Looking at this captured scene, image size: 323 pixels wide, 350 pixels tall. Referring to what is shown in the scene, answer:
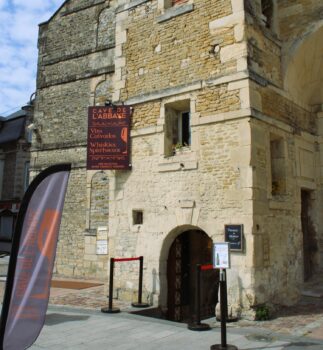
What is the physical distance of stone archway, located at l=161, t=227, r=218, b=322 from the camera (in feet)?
27.3

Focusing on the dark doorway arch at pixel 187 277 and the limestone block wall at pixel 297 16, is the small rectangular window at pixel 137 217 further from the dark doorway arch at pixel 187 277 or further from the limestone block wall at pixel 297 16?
the limestone block wall at pixel 297 16

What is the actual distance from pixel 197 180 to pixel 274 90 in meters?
2.57

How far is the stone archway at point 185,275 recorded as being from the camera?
Answer: 8320 mm

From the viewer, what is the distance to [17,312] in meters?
3.07

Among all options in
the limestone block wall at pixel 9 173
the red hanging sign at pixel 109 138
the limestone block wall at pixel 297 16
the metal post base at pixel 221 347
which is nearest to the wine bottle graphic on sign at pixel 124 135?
the red hanging sign at pixel 109 138

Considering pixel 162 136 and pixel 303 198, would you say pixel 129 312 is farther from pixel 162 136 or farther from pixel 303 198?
pixel 303 198

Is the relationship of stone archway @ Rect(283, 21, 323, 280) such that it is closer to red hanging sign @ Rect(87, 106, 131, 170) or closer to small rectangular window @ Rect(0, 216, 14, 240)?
red hanging sign @ Rect(87, 106, 131, 170)

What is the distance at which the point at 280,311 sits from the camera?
24.0 feet

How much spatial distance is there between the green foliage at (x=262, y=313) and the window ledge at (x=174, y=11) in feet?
20.8

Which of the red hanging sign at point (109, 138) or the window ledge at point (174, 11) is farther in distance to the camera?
the red hanging sign at point (109, 138)

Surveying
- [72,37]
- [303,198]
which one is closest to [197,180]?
[303,198]

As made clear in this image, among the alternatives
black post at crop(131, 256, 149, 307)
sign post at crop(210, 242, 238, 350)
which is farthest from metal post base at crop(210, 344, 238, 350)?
black post at crop(131, 256, 149, 307)

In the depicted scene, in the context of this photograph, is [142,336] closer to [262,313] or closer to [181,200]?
[262,313]

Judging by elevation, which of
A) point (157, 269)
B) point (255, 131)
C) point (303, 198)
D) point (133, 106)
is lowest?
point (157, 269)
